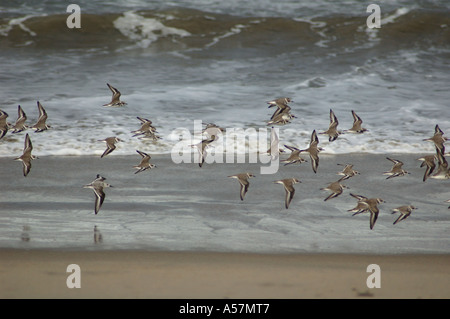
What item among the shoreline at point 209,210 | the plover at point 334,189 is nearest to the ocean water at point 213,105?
the shoreline at point 209,210

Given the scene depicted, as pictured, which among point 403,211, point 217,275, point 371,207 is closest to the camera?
point 217,275

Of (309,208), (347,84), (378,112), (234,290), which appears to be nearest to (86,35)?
(347,84)

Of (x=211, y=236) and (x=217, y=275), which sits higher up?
(x=211, y=236)

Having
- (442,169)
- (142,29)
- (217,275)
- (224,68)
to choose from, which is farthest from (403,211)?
(142,29)

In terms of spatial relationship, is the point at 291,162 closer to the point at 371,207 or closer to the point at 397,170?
the point at 397,170

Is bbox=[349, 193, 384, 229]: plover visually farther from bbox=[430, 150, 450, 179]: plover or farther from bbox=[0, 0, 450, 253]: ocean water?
bbox=[430, 150, 450, 179]: plover

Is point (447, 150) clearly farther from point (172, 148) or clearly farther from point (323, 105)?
point (172, 148)

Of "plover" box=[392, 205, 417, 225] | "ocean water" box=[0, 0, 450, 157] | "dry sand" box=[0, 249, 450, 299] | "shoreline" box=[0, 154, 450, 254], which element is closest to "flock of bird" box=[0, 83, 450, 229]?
"plover" box=[392, 205, 417, 225]
